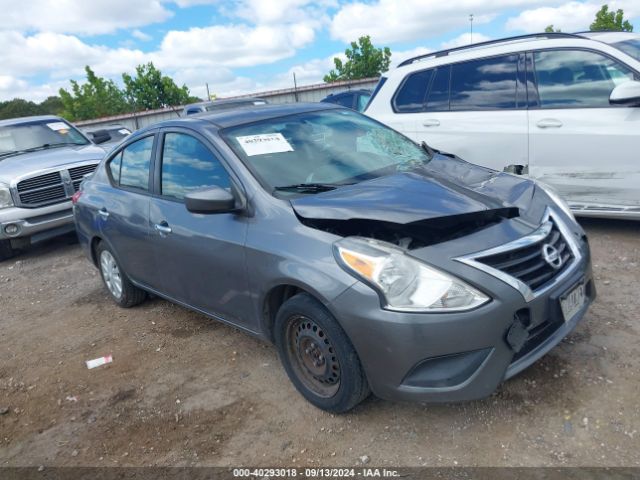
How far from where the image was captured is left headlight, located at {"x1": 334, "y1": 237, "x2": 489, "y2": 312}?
2416 mm

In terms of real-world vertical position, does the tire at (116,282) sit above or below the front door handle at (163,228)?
below

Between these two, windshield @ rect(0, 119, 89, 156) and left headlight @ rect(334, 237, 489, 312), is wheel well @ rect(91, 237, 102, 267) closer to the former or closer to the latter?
left headlight @ rect(334, 237, 489, 312)

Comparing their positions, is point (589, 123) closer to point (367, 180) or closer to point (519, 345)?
point (367, 180)

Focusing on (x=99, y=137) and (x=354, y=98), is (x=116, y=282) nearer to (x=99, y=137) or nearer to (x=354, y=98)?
(x=99, y=137)

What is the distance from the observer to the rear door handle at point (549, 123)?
5.00 metres

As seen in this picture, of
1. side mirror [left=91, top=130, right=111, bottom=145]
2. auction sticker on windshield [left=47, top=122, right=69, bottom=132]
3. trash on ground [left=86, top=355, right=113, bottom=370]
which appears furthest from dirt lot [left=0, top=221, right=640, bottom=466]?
auction sticker on windshield [left=47, top=122, right=69, bottom=132]

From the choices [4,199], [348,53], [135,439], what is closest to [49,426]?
[135,439]

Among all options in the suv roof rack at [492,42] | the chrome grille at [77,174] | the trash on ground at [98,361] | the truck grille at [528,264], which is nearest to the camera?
the truck grille at [528,264]

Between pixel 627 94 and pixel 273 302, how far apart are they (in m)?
3.51

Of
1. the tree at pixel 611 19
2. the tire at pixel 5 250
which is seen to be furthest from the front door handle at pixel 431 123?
the tree at pixel 611 19

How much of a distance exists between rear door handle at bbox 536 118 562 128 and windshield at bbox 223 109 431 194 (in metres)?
1.74

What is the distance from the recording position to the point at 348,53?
38312 millimetres

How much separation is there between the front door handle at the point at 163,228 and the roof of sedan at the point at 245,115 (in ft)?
2.40

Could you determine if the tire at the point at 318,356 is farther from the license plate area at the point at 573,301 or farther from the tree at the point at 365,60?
the tree at the point at 365,60
